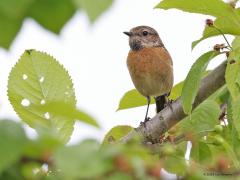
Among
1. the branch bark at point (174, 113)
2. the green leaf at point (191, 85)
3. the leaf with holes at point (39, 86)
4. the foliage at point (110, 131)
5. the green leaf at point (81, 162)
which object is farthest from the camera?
the branch bark at point (174, 113)

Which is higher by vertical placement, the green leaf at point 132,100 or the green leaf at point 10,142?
the green leaf at point 10,142

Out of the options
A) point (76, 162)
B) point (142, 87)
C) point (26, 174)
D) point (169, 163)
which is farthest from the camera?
point (142, 87)

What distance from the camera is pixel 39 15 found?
5.52ft

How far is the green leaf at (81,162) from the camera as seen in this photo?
139cm

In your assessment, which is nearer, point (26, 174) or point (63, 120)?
point (26, 174)

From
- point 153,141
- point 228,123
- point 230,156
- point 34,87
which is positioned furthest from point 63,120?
point 228,123

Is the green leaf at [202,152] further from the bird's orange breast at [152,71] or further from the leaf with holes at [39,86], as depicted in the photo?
the bird's orange breast at [152,71]

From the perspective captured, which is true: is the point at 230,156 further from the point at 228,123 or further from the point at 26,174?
the point at 26,174

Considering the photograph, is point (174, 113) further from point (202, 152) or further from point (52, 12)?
point (52, 12)

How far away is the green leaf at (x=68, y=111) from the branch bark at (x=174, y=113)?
244cm

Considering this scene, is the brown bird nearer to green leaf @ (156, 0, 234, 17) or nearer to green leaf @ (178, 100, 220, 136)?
green leaf @ (178, 100, 220, 136)

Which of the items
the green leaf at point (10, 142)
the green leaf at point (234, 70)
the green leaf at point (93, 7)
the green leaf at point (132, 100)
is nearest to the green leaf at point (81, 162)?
the green leaf at point (10, 142)

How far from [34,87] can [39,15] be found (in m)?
1.52

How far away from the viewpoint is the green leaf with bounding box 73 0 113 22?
55.5 inches
